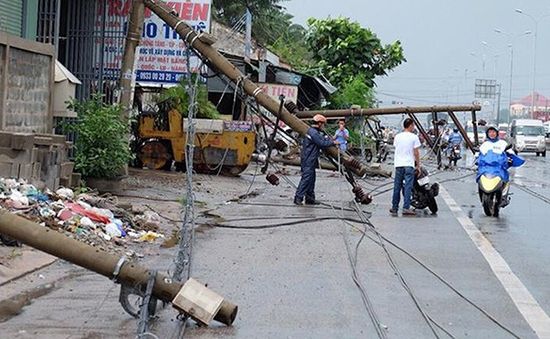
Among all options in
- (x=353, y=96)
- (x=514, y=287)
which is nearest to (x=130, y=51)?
(x=514, y=287)

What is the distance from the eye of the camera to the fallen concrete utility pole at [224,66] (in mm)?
19531

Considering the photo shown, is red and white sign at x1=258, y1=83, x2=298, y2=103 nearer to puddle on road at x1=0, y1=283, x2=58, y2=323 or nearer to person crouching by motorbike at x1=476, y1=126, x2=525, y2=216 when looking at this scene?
person crouching by motorbike at x1=476, y1=126, x2=525, y2=216

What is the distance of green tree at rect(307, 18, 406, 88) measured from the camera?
51500 mm

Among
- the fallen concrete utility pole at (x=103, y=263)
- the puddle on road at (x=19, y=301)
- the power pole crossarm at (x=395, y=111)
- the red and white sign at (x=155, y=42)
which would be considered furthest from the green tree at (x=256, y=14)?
the fallen concrete utility pole at (x=103, y=263)

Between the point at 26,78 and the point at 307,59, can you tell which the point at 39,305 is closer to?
the point at 26,78

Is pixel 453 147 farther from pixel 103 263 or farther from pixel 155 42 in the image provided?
pixel 103 263

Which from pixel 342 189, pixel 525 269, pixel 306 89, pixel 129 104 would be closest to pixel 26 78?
pixel 129 104

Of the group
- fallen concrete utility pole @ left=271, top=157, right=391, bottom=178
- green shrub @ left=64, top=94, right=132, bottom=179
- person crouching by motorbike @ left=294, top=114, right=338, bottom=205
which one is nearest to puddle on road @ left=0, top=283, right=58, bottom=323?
green shrub @ left=64, top=94, right=132, bottom=179

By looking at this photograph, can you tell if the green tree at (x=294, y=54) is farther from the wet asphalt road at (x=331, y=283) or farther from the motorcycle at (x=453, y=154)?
the wet asphalt road at (x=331, y=283)

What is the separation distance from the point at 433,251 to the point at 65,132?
27.3ft

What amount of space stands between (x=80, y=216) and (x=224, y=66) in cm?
793

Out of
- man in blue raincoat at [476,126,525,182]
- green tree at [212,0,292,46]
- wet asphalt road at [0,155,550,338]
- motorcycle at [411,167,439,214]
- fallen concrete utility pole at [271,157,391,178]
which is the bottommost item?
wet asphalt road at [0,155,550,338]

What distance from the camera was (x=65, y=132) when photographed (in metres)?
18.2

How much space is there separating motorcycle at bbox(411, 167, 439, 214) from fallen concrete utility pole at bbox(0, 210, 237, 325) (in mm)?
10466
